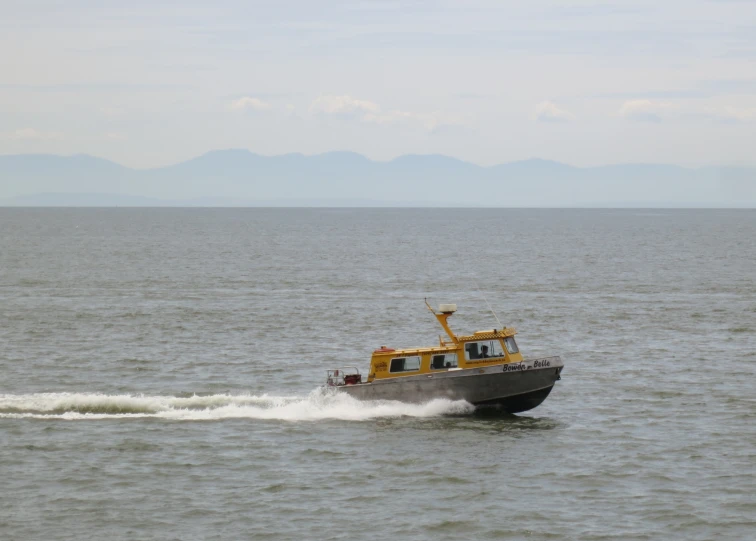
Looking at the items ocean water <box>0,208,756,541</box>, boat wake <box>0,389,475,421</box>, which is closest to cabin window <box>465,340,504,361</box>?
boat wake <box>0,389,475,421</box>

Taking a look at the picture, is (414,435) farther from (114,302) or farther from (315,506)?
(114,302)

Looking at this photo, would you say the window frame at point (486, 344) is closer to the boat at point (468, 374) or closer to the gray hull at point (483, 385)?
the boat at point (468, 374)

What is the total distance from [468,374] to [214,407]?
381 inches

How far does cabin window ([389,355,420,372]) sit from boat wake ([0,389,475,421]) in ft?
4.09

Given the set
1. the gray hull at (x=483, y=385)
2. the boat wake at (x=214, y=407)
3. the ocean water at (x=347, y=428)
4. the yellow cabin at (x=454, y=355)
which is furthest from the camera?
the boat wake at (x=214, y=407)

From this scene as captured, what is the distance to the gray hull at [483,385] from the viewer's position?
Result: 36.8 m

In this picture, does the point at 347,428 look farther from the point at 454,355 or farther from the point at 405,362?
the point at 454,355

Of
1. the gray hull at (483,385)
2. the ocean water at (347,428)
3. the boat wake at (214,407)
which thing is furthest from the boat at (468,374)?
the ocean water at (347,428)

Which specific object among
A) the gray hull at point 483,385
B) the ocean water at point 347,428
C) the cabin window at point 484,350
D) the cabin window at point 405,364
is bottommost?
the ocean water at point 347,428

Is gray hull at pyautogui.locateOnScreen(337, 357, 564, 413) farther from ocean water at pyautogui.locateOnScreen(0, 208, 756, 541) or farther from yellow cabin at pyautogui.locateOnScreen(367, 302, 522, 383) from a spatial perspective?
ocean water at pyautogui.locateOnScreen(0, 208, 756, 541)

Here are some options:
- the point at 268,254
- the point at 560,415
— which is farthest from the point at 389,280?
the point at 560,415

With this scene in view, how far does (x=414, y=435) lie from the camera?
35.1 meters

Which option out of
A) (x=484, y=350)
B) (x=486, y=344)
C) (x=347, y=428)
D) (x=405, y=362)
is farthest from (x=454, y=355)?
(x=347, y=428)

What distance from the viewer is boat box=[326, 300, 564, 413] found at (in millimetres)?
36875
